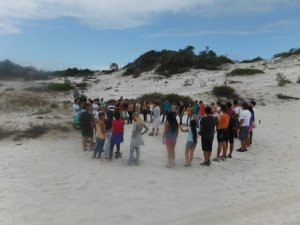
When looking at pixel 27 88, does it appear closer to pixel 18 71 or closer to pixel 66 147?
pixel 18 71

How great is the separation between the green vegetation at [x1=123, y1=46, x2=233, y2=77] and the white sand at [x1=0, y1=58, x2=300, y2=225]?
104 feet

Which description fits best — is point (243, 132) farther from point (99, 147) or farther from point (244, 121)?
point (99, 147)

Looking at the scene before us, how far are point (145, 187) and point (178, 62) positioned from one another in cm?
3864

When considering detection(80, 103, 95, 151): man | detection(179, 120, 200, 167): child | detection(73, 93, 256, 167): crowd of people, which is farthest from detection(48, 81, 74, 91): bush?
detection(179, 120, 200, 167): child

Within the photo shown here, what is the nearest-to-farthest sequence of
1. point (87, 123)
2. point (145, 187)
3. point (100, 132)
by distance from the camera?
point (145, 187)
point (100, 132)
point (87, 123)

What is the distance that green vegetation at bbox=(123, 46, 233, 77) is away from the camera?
4731 centimetres

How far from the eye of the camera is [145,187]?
10211 millimetres

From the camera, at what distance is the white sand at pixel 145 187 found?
27.8 feet

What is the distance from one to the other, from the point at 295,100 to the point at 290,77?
8135 millimetres

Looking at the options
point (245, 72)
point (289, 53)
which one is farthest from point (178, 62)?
point (289, 53)

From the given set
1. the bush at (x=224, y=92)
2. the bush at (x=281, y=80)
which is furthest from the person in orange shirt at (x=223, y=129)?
the bush at (x=281, y=80)

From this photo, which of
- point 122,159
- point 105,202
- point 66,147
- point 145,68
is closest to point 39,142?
point 66,147

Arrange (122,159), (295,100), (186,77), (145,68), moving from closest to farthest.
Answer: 1. (122,159)
2. (295,100)
3. (186,77)
4. (145,68)

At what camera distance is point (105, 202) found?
30.1 feet
